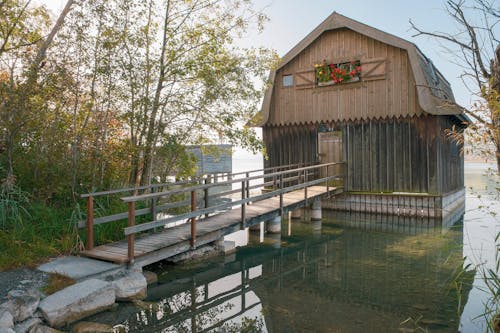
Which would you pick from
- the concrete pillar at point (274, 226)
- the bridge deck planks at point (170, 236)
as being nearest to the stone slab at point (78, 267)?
the bridge deck planks at point (170, 236)

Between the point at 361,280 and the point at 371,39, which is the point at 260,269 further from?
the point at 371,39

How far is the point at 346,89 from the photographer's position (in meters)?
14.5

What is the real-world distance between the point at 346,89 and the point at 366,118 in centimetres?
129

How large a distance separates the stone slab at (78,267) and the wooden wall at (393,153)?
33.4ft

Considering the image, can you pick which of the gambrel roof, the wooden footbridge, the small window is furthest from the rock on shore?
the small window

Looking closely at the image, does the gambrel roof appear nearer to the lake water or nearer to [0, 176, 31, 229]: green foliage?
the lake water

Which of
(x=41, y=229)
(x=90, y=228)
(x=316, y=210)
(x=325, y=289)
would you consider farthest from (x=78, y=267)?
(x=316, y=210)

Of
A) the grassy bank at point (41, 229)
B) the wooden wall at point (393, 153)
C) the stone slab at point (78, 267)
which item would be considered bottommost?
the stone slab at point (78, 267)

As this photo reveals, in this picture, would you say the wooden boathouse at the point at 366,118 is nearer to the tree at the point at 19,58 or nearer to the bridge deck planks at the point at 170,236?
the bridge deck planks at the point at 170,236

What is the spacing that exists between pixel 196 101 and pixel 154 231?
10.5ft

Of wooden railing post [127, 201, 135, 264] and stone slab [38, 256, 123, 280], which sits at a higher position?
wooden railing post [127, 201, 135, 264]

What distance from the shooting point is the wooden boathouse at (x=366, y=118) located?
13227mm

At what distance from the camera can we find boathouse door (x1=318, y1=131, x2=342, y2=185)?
14844mm

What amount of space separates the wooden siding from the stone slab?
414 inches
